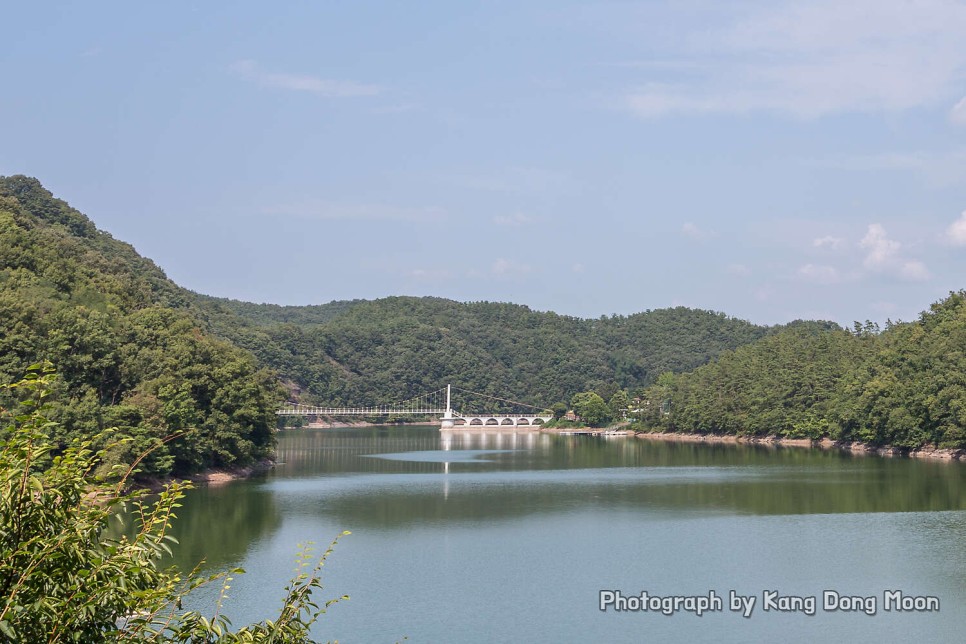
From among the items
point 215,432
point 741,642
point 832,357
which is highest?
point 832,357

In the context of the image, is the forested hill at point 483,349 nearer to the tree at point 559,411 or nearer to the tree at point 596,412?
the tree at point 559,411

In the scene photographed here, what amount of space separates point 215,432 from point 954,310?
2231 inches

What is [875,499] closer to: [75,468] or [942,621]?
[942,621]

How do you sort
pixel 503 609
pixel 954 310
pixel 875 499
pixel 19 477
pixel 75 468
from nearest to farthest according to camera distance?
1. pixel 19 477
2. pixel 75 468
3. pixel 503 609
4. pixel 875 499
5. pixel 954 310

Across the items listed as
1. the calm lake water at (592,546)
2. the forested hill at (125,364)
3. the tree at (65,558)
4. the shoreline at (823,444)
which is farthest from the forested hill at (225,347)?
the shoreline at (823,444)

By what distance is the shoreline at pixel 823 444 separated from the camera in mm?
63469

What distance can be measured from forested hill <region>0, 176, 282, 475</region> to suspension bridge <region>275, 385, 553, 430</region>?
2796 inches

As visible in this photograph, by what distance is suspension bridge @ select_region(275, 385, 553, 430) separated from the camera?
5399 inches

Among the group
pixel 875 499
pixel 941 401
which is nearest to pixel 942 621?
pixel 875 499

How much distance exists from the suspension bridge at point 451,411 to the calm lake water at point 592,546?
76.8m

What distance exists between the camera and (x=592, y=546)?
32.9m

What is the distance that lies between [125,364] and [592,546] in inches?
922

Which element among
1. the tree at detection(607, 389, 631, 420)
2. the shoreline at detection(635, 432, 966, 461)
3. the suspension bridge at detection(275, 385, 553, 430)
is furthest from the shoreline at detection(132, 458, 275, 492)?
the suspension bridge at detection(275, 385, 553, 430)

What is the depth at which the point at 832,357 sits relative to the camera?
89188 mm
